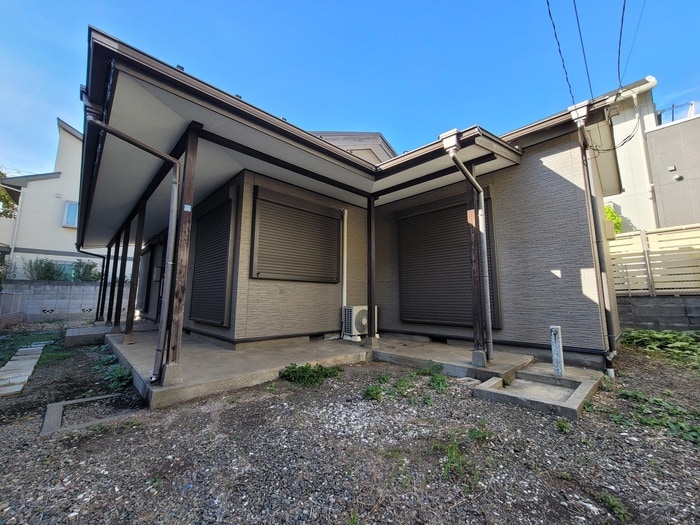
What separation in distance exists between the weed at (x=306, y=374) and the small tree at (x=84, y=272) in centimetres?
1377

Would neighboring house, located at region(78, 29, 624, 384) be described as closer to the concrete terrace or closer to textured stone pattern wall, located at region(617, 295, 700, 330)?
the concrete terrace

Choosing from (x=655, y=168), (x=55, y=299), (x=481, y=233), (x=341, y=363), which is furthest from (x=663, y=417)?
(x=55, y=299)

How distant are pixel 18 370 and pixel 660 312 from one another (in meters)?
10.5

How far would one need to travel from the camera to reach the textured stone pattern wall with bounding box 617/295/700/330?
529 cm

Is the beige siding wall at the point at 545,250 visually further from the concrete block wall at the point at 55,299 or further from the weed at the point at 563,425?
the concrete block wall at the point at 55,299

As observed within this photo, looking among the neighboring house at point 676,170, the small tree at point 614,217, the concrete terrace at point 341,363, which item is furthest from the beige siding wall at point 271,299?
the neighboring house at point 676,170

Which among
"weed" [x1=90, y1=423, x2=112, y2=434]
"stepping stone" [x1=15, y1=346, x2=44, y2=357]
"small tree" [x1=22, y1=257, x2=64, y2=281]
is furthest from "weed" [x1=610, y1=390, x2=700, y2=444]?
"small tree" [x1=22, y1=257, x2=64, y2=281]

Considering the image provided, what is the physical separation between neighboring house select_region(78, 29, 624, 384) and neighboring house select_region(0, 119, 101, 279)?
8.68 metres

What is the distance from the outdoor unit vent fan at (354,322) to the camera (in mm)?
5562

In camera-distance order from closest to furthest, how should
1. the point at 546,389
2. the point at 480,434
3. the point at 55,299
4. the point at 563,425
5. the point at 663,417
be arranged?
the point at 480,434 < the point at 563,425 < the point at 663,417 < the point at 546,389 < the point at 55,299

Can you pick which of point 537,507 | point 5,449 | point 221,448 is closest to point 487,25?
point 537,507

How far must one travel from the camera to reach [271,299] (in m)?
4.91

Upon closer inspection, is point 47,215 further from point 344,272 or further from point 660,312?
point 660,312

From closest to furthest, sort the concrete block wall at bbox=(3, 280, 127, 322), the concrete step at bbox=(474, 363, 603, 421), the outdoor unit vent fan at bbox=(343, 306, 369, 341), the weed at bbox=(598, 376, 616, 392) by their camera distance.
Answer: the concrete step at bbox=(474, 363, 603, 421) → the weed at bbox=(598, 376, 616, 392) → the outdoor unit vent fan at bbox=(343, 306, 369, 341) → the concrete block wall at bbox=(3, 280, 127, 322)
